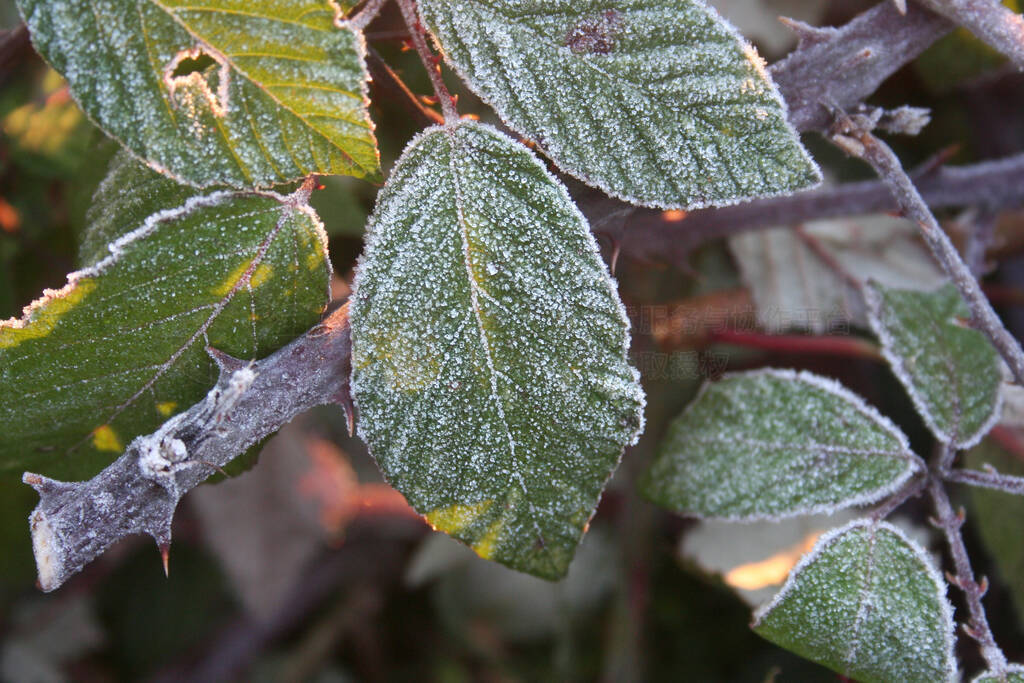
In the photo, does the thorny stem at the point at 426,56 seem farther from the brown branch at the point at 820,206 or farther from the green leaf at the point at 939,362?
the green leaf at the point at 939,362

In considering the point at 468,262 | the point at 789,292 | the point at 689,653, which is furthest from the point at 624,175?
the point at 689,653

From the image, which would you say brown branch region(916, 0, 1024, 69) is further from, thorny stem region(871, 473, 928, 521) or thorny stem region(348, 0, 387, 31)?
thorny stem region(348, 0, 387, 31)

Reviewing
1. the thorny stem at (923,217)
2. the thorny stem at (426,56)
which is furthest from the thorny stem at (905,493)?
the thorny stem at (426,56)

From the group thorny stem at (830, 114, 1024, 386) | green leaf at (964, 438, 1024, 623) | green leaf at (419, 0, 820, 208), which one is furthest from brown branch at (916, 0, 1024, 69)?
green leaf at (964, 438, 1024, 623)

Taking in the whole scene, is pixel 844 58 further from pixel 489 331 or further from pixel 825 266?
pixel 825 266

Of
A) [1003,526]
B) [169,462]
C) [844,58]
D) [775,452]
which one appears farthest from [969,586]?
[169,462]

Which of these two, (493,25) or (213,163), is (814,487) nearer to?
(493,25)
